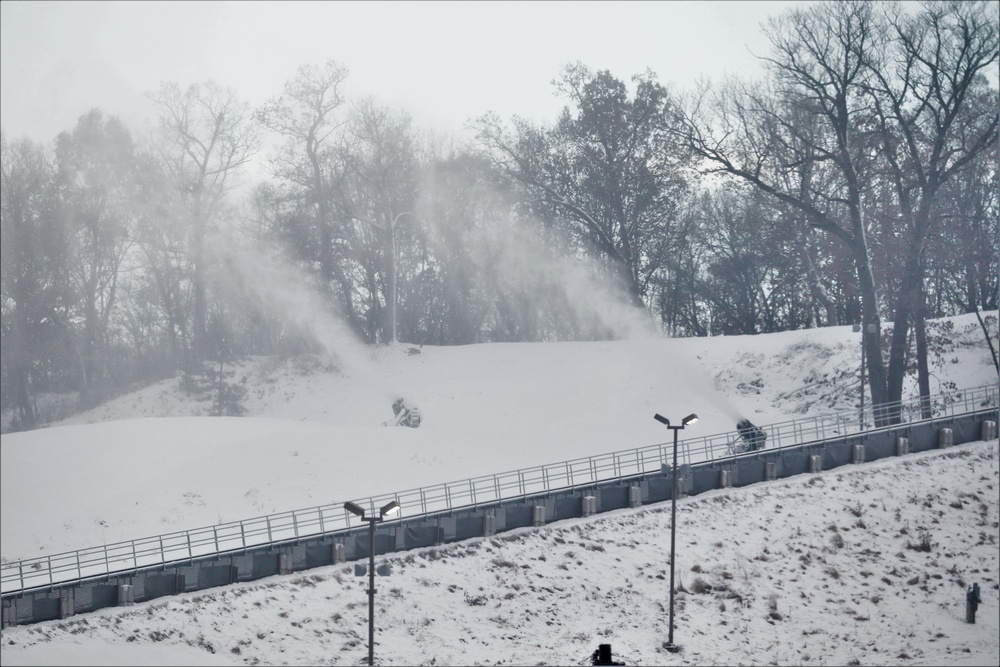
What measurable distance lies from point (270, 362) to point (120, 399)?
8105 millimetres

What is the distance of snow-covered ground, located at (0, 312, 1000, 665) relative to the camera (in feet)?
83.6

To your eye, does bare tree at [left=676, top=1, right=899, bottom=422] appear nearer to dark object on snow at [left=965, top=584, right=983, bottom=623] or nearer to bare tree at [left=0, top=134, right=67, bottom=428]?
dark object on snow at [left=965, top=584, right=983, bottom=623]

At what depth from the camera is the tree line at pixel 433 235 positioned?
55.5m

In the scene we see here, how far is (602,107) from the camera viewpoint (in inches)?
2386

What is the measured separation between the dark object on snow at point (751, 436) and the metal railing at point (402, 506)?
22.4 inches

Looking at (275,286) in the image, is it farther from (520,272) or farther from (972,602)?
(972,602)

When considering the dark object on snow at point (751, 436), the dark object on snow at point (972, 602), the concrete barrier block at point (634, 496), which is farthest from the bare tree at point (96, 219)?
the dark object on snow at point (972, 602)

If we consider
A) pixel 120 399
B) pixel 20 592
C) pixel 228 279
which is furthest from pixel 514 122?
pixel 20 592

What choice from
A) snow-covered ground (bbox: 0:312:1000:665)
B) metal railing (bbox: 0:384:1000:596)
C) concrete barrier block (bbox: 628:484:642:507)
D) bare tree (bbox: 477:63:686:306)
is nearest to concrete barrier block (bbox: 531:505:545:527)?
snow-covered ground (bbox: 0:312:1000:665)

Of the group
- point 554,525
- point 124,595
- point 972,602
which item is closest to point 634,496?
point 554,525

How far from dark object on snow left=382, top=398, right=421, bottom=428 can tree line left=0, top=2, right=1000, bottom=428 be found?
13.3 metres

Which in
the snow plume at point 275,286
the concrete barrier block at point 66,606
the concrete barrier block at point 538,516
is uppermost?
the snow plume at point 275,286

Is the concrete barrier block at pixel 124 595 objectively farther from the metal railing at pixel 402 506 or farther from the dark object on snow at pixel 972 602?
the dark object on snow at pixel 972 602

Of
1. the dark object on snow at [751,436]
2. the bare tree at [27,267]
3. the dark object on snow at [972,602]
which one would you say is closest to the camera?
the dark object on snow at [972,602]
